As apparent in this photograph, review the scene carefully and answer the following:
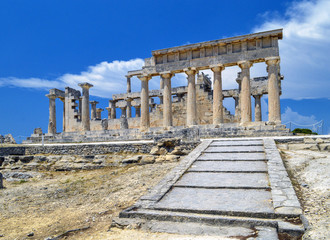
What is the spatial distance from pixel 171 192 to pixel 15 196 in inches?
254

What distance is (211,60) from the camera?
20172 mm

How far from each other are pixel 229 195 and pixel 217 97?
14289 mm

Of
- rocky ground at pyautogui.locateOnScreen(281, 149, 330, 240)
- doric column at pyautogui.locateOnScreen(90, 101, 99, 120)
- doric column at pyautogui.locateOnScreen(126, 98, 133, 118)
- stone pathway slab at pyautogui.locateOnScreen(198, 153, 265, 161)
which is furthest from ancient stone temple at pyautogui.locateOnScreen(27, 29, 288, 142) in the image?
doric column at pyautogui.locateOnScreen(90, 101, 99, 120)

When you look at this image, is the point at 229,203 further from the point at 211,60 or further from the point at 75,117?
the point at 75,117

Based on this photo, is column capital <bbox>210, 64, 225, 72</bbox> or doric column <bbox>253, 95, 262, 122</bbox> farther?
doric column <bbox>253, 95, 262, 122</bbox>

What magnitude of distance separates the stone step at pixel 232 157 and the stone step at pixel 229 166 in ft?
1.06

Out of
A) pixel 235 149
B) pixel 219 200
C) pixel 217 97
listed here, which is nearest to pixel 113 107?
pixel 217 97

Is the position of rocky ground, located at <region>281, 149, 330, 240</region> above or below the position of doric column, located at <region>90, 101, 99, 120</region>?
below

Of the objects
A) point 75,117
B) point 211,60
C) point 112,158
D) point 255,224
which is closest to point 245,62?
point 211,60

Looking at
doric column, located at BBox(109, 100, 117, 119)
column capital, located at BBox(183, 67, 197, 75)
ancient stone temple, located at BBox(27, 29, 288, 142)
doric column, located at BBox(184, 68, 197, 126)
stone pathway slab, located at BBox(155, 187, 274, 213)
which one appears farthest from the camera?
doric column, located at BBox(109, 100, 117, 119)

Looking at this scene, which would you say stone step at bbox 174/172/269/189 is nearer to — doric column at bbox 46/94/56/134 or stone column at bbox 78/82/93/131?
stone column at bbox 78/82/93/131

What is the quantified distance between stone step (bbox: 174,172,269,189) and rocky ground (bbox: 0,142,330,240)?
0.84 metres

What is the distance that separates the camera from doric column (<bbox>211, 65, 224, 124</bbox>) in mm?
19375

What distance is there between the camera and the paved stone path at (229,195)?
473cm
